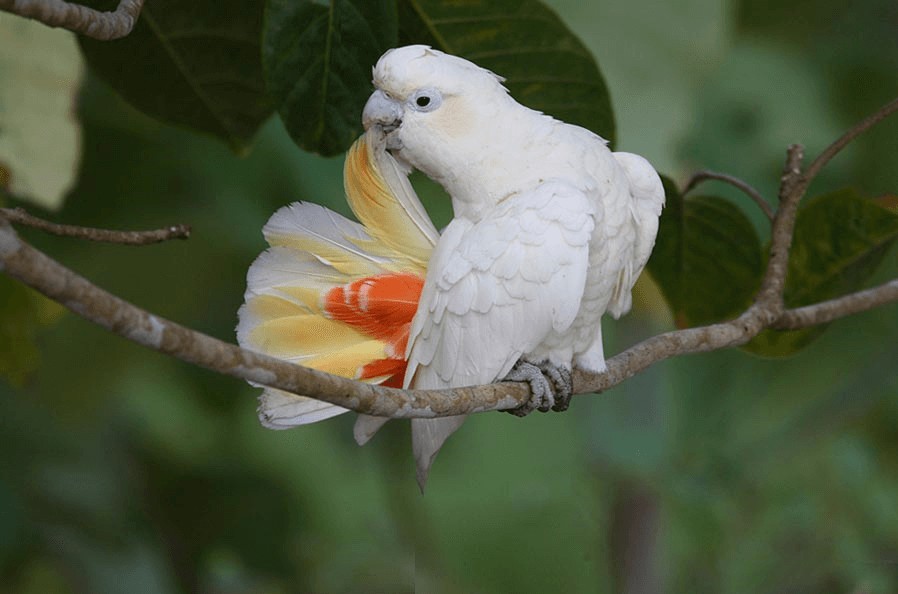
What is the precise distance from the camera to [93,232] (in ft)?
1.77

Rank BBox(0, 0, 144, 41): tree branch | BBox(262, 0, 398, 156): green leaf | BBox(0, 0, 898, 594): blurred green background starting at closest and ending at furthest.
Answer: BBox(0, 0, 144, 41): tree branch
BBox(262, 0, 398, 156): green leaf
BBox(0, 0, 898, 594): blurred green background

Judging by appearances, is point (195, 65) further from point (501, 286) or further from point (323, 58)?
point (501, 286)

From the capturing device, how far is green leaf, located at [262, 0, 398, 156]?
0.77 meters

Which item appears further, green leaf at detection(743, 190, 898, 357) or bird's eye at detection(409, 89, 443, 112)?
green leaf at detection(743, 190, 898, 357)

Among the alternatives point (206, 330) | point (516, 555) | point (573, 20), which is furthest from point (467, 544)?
point (573, 20)

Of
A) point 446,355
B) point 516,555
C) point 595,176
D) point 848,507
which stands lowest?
point 516,555

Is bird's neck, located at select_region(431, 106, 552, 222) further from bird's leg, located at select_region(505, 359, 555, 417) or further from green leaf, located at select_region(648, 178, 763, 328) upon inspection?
green leaf, located at select_region(648, 178, 763, 328)

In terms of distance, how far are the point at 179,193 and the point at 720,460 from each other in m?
0.96

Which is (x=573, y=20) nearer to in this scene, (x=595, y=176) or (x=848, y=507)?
(x=595, y=176)

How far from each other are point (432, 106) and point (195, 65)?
1.16 ft

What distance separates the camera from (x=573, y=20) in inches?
43.0

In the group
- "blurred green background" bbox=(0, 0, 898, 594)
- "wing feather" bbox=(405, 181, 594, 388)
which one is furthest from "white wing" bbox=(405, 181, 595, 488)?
"blurred green background" bbox=(0, 0, 898, 594)

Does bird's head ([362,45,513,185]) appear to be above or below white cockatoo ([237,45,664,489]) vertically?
above

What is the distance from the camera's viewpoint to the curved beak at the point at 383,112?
66 cm
